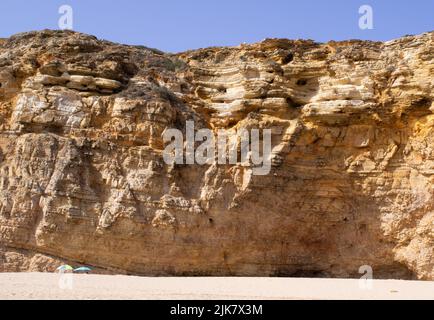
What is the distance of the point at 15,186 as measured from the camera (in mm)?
16562

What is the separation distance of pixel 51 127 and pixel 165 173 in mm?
3930

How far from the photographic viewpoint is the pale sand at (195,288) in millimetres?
11262

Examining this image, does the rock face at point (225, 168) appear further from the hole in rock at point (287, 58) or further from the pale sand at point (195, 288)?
the pale sand at point (195, 288)

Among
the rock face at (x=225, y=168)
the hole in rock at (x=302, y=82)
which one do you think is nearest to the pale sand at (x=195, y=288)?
the rock face at (x=225, y=168)

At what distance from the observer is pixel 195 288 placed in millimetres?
13414

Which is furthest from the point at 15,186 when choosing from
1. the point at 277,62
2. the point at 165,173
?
the point at 277,62

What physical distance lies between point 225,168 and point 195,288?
18.2 ft

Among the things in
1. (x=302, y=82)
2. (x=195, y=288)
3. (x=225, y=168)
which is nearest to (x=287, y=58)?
(x=302, y=82)

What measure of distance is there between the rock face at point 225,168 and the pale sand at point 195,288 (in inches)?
64.1

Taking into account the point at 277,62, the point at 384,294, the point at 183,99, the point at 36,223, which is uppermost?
the point at 277,62

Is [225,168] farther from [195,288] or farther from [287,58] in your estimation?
[195,288]

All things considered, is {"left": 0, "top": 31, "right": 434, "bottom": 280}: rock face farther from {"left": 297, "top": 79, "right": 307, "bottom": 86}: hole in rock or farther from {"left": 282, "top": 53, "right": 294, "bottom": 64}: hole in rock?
{"left": 282, "top": 53, "right": 294, "bottom": 64}: hole in rock
